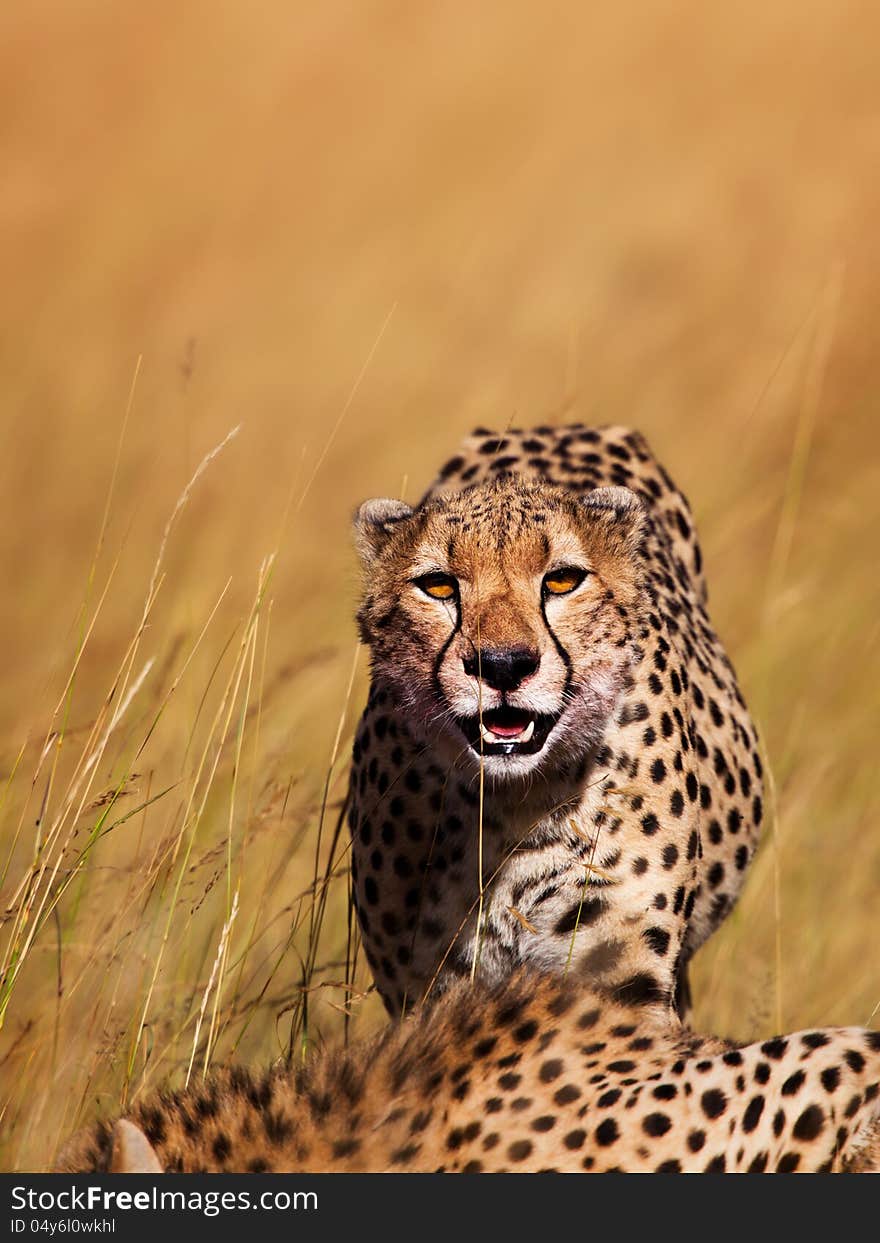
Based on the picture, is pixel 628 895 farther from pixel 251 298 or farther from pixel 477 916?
pixel 251 298

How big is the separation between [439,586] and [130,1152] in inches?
49.3

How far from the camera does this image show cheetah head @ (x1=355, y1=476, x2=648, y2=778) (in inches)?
125

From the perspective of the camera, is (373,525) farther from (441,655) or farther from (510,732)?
(510,732)

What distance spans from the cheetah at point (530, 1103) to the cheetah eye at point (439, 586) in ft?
2.32

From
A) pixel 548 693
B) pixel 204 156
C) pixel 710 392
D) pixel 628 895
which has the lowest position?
pixel 628 895

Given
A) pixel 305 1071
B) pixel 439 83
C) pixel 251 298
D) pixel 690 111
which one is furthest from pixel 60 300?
pixel 305 1071

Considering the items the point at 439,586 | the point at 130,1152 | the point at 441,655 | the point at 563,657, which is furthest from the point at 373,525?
the point at 130,1152

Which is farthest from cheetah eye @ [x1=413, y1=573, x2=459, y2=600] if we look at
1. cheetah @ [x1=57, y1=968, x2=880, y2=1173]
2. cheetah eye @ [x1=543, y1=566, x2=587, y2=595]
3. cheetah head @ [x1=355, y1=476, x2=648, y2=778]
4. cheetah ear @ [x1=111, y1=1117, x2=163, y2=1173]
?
cheetah ear @ [x1=111, y1=1117, x2=163, y2=1173]

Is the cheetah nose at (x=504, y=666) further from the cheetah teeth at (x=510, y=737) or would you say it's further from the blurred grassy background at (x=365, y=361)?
the blurred grassy background at (x=365, y=361)

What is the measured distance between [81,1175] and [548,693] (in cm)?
111

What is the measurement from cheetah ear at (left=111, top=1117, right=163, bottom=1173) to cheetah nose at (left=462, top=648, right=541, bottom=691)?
101cm

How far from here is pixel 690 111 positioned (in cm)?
973

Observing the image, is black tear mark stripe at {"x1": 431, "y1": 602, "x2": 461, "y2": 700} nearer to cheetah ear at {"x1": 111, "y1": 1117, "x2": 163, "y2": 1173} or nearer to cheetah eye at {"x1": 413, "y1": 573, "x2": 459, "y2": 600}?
cheetah eye at {"x1": 413, "y1": 573, "x2": 459, "y2": 600}

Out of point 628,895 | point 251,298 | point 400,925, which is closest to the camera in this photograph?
point 628,895
